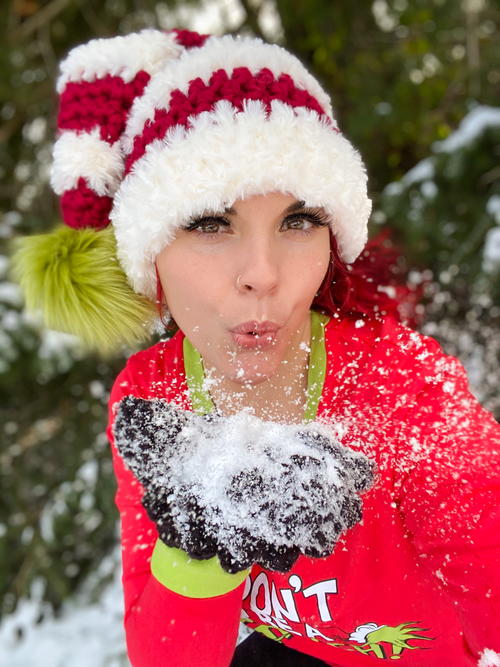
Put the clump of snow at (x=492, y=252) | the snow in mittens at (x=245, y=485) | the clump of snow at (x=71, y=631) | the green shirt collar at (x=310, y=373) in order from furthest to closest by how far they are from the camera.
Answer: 1. the clump of snow at (x=71, y=631)
2. the clump of snow at (x=492, y=252)
3. the green shirt collar at (x=310, y=373)
4. the snow in mittens at (x=245, y=485)

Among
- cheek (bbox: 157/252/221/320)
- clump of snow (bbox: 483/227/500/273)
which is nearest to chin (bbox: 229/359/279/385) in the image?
cheek (bbox: 157/252/221/320)

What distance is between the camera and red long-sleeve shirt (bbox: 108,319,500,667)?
0.87 metres

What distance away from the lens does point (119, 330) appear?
3.52 ft

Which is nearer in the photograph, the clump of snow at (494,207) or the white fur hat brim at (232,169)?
the white fur hat brim at (232,169)

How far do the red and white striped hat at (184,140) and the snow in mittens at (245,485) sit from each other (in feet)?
0.97

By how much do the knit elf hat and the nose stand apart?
0.26 feet

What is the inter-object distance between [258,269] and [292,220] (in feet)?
0.42

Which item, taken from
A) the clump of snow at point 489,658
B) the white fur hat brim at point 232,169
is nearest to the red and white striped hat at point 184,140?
the white fur hat brim at point 232,169

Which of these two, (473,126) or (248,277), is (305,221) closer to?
(248,277)

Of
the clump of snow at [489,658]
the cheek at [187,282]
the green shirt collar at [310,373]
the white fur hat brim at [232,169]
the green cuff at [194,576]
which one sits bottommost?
the clump of snow at [489,658]

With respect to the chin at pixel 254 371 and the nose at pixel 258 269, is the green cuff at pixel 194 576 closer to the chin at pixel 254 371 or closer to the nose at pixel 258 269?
the chin at pixel 254 371

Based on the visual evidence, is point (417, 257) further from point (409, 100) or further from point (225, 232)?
point (225, 232)

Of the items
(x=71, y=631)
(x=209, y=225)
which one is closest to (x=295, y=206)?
(x=209, y=225)

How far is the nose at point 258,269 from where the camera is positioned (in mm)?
822
